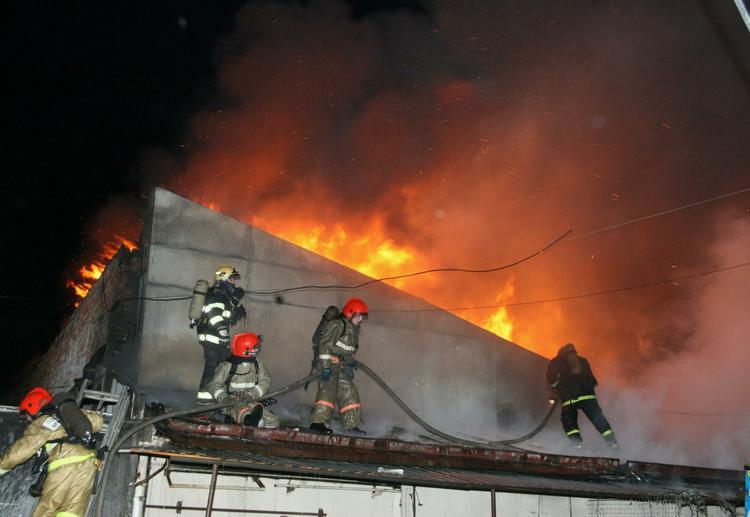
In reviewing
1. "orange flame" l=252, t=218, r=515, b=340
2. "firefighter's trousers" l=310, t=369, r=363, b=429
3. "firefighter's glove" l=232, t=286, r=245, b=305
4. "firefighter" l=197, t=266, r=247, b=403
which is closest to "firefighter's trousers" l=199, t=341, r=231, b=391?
"firefighter" l=197, t=266, r=247, b=403

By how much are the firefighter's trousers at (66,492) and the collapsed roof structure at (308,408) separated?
159 mm

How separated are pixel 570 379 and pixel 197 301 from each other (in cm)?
510

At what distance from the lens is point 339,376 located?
827 centimetres

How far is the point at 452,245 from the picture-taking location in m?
14.1

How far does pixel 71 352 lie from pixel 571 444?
25.3ft

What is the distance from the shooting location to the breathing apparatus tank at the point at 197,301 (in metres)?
8.02

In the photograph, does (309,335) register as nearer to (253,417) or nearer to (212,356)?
(212,356)

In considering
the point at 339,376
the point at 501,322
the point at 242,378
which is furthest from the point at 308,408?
the point at 501,322

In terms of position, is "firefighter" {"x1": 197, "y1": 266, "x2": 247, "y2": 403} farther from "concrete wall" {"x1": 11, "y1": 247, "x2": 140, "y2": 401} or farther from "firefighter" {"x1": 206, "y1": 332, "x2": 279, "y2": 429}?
"concrete wall" {"x1": 11, "y1": 247, "x2": 140, "y2": 401}

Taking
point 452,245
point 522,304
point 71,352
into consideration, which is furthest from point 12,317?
point 522,304

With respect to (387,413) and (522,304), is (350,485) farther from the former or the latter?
(522,304)

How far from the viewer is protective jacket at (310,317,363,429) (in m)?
8.05

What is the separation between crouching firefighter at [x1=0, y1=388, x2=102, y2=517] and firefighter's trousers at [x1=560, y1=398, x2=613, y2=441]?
20.3 feet

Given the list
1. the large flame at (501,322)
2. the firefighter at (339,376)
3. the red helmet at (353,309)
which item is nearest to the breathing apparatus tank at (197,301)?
the firefighter at (339,376)
